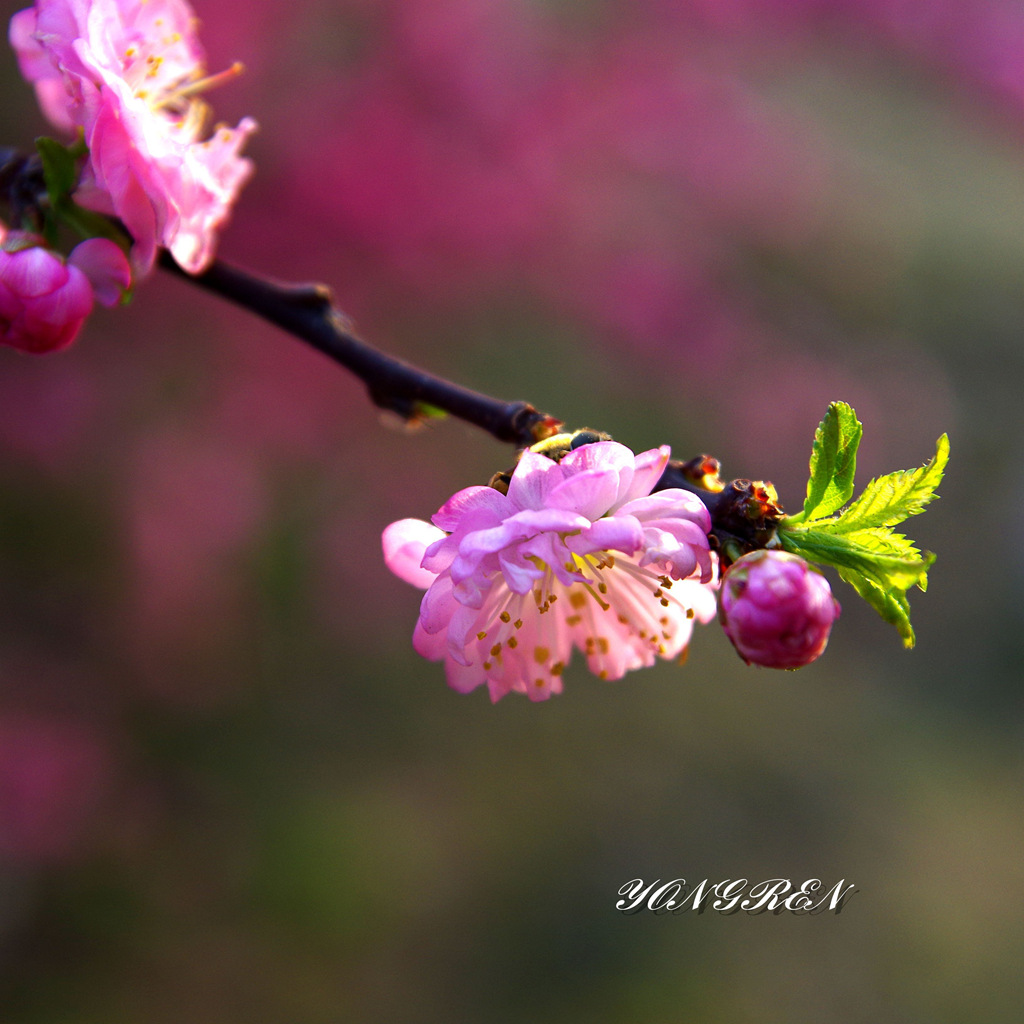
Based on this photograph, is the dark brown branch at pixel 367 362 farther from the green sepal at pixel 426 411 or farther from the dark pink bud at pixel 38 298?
the dark pink bud at pixel 38 298

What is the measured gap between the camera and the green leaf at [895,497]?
433 millimetres

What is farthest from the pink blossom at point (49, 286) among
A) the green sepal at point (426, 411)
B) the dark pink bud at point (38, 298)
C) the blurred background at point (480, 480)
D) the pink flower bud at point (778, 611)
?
the blurred background at point (480, 480)

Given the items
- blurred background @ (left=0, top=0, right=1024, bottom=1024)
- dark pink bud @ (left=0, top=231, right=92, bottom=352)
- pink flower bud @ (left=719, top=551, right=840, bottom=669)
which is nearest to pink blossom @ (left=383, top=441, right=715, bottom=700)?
pink flower bud @ (left=719, top=551, right=840, bottom=669)

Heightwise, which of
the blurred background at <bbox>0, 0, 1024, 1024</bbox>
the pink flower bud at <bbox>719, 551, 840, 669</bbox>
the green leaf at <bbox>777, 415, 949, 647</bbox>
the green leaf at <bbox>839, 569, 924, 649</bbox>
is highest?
the green leaf at <bbox>777, 415, 949, 647</bbox>

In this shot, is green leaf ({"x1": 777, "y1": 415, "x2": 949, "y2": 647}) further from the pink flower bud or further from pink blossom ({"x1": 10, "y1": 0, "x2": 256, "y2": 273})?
pink blossom ({"x1": 10, "y1": 0, "x2": 256, "y2": 273})

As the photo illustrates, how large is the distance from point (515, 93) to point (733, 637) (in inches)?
82.1

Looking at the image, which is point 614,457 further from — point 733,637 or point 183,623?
point 183,623

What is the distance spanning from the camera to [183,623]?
185 cm

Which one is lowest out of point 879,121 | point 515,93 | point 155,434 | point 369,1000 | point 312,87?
point 369,1000

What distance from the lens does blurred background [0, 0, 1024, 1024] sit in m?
1.66

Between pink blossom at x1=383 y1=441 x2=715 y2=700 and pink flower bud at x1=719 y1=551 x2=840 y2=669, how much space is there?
1.5 inches

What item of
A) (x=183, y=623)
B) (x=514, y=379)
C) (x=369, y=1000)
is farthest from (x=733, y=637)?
(x=514, y=379)

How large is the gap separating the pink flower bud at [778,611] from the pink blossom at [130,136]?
0.40 m

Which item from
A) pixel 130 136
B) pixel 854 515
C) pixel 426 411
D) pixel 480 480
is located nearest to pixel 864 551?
pixel 854 515
